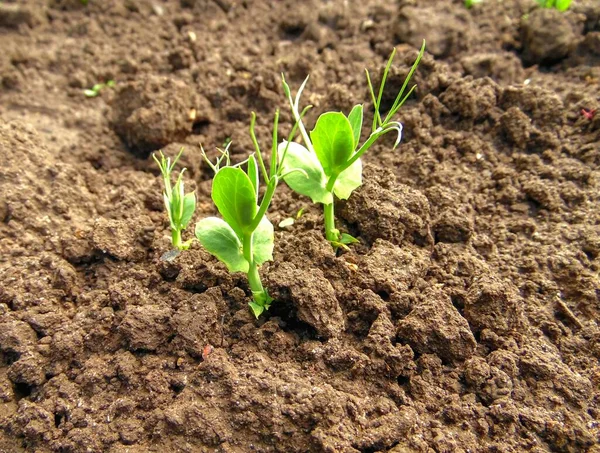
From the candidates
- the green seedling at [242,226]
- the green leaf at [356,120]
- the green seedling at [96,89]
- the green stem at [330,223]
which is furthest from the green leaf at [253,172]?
the green seedling at [96,89]

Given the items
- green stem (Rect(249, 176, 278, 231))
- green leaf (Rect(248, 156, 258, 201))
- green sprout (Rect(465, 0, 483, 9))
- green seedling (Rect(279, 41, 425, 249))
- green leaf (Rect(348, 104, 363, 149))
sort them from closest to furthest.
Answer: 1. green stem (Rect(249, 176, 278, 231))
2. green leaf (Rect(248, 156, 258, 201))
3. green seedling (Rect(279, 41, 425, 249))
4. green leaf (Rect(348, 104, 363, 149))
5. green sprout (Rect(465, 0, 483, 9))

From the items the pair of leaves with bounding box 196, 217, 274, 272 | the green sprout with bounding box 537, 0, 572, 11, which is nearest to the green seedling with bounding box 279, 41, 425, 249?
the pair of leaves with bounding box 196, 217, 274, 272

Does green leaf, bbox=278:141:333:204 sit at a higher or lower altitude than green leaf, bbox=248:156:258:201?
lower

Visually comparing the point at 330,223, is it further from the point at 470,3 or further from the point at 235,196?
the point at 470,3

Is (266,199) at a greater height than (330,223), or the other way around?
(266,199)

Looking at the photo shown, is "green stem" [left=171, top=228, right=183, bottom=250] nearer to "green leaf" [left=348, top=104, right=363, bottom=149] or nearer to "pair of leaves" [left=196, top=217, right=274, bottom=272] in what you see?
"pair of leaves" [left=196, top=217, right=274, bottom=272]

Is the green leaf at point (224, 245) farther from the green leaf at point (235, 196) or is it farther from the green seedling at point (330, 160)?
the green seedling at point (330, 160)

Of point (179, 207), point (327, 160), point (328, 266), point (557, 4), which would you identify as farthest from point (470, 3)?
point (179, 207)

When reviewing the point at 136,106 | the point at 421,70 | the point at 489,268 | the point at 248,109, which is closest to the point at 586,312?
the point at 489,268
